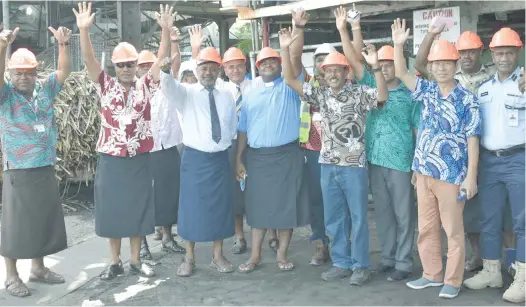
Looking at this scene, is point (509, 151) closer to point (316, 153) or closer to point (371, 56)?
point (371, 56)

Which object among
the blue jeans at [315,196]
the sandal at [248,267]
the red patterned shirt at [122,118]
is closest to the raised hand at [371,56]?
the blue jeans at [315,196]

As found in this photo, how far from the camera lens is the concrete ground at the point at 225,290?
4.88 meters

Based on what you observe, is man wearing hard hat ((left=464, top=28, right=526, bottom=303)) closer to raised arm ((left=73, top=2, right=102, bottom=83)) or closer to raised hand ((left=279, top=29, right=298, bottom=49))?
raised hand ((left=279, top=29, right=298, bottom=49))

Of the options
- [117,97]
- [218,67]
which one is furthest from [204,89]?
[117,97]

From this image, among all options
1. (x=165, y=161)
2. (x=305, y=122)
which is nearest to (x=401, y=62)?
(x=305, y=122)

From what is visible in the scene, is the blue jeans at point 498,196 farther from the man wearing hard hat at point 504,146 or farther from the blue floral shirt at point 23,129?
the blue floral shirt at point 23,129

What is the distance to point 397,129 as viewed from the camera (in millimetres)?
5199

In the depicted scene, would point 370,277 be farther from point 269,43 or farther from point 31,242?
point 269,43

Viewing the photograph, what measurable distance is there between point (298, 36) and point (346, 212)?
162 centimetres

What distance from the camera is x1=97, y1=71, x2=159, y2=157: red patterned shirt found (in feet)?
17.6

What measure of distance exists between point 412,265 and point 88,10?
12.0 ft

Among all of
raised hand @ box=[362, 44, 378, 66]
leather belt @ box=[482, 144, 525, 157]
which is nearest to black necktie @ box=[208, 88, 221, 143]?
raised hand @ box=[362, 44, 378, 66]

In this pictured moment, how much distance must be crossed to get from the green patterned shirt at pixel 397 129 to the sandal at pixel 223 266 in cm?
171

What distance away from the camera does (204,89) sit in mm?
5645
